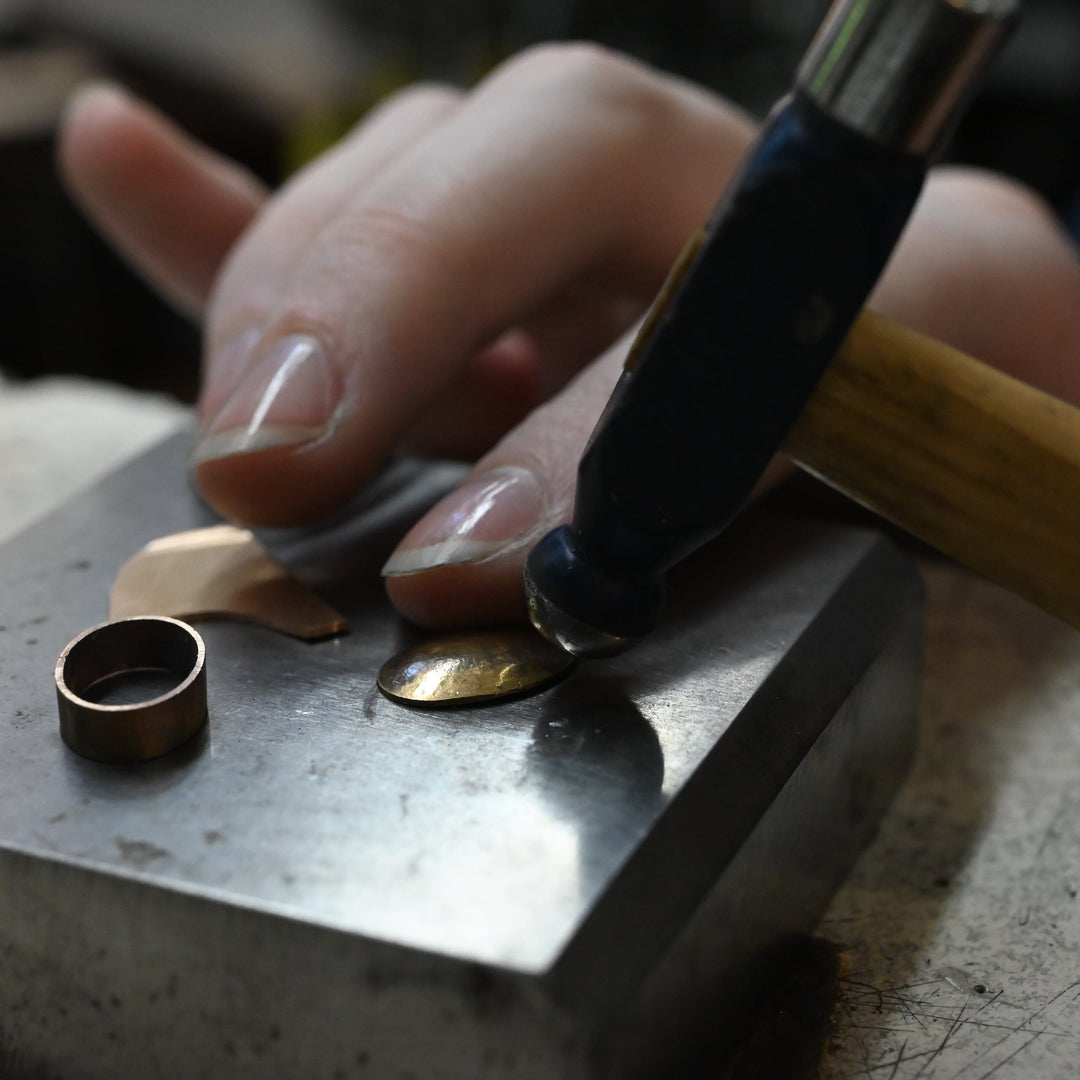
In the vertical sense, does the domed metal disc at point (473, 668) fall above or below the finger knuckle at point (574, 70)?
below

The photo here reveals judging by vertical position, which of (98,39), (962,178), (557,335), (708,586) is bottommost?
(98,39)

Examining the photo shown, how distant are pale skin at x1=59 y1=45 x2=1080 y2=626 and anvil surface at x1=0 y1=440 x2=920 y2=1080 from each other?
97 mm

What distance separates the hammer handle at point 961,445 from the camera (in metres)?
0.48

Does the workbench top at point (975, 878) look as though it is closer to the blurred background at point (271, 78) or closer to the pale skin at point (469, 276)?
the pale skin at point (469, 276)

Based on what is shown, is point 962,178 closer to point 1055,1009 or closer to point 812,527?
point 812,527

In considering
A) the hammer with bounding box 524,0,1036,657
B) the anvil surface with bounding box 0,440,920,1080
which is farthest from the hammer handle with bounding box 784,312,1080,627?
the anvil surface with bounding box 0,440,920,1080

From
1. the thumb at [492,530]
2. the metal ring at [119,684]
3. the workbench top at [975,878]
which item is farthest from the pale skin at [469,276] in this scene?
the workbench top at [975,878]

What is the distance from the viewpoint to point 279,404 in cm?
73

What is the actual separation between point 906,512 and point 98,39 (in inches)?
113

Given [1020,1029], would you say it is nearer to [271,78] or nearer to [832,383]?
[832,383]

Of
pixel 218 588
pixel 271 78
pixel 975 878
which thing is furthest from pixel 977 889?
pixel 271 78

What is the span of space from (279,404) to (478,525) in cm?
16

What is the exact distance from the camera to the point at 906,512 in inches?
19.8

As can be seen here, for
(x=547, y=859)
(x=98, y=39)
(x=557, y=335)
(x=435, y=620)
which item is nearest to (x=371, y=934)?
(x=547, y=859)
